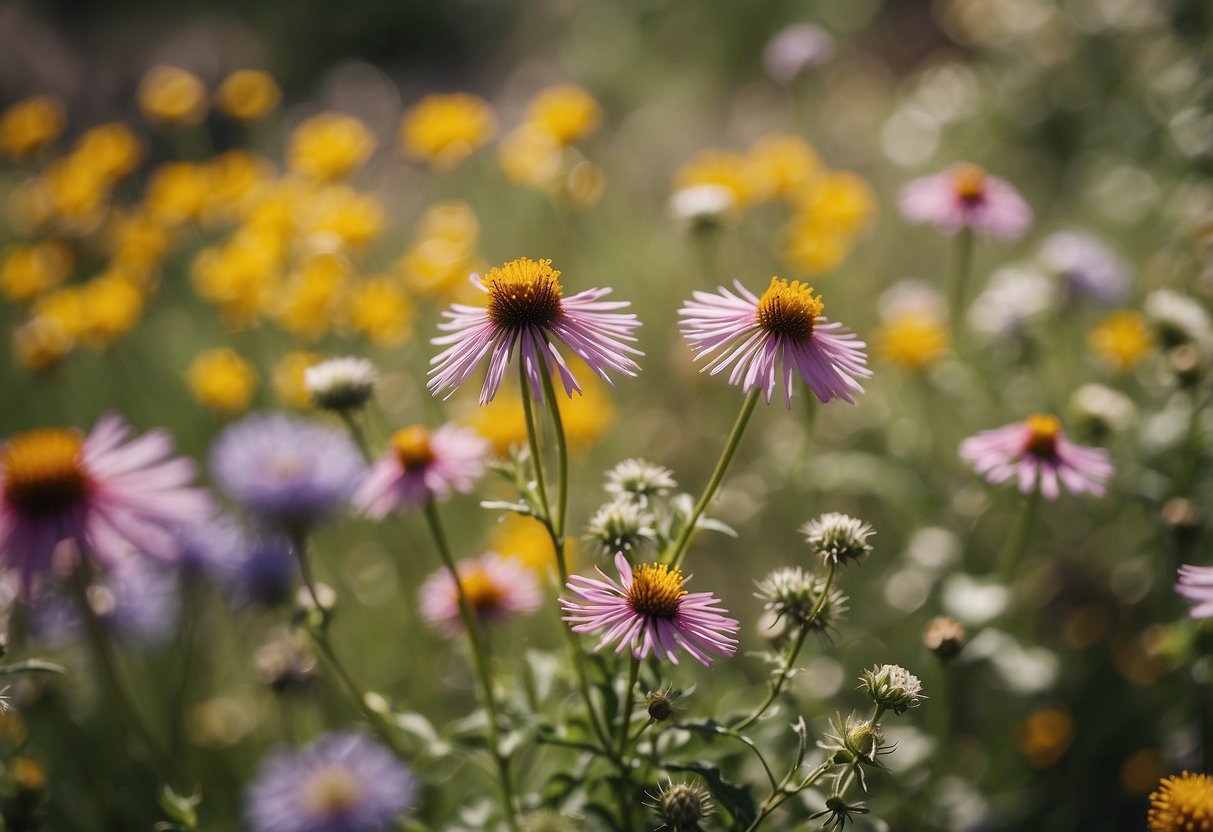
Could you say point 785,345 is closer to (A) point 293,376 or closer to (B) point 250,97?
(A) point 293,376

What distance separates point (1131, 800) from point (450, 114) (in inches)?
121

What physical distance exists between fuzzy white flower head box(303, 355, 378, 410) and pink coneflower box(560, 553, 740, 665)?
782 mm

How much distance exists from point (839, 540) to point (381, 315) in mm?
1908

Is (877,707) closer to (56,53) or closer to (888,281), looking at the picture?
(888,281)

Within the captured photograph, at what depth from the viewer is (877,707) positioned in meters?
1.43

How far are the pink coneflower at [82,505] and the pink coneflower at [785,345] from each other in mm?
977

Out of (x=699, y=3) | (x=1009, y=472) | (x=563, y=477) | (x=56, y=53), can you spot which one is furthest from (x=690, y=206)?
(x=56, y=53)

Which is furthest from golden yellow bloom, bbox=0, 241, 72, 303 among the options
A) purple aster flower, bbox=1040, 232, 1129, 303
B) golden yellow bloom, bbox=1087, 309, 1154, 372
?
golden yellow bloom, bbox=1087, 309, 1154, 372

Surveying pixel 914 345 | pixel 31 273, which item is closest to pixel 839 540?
pixel 914 345

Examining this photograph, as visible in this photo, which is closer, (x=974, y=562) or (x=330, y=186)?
(x=974, y=562)

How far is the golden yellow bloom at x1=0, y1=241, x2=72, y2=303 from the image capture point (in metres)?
3.52

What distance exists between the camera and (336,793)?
1.74 metres

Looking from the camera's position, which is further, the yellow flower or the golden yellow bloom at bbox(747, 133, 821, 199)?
the yellow flower

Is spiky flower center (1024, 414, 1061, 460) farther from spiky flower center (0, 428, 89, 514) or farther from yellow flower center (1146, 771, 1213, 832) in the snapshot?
spiky flower center (0, 428, 89, 514)
